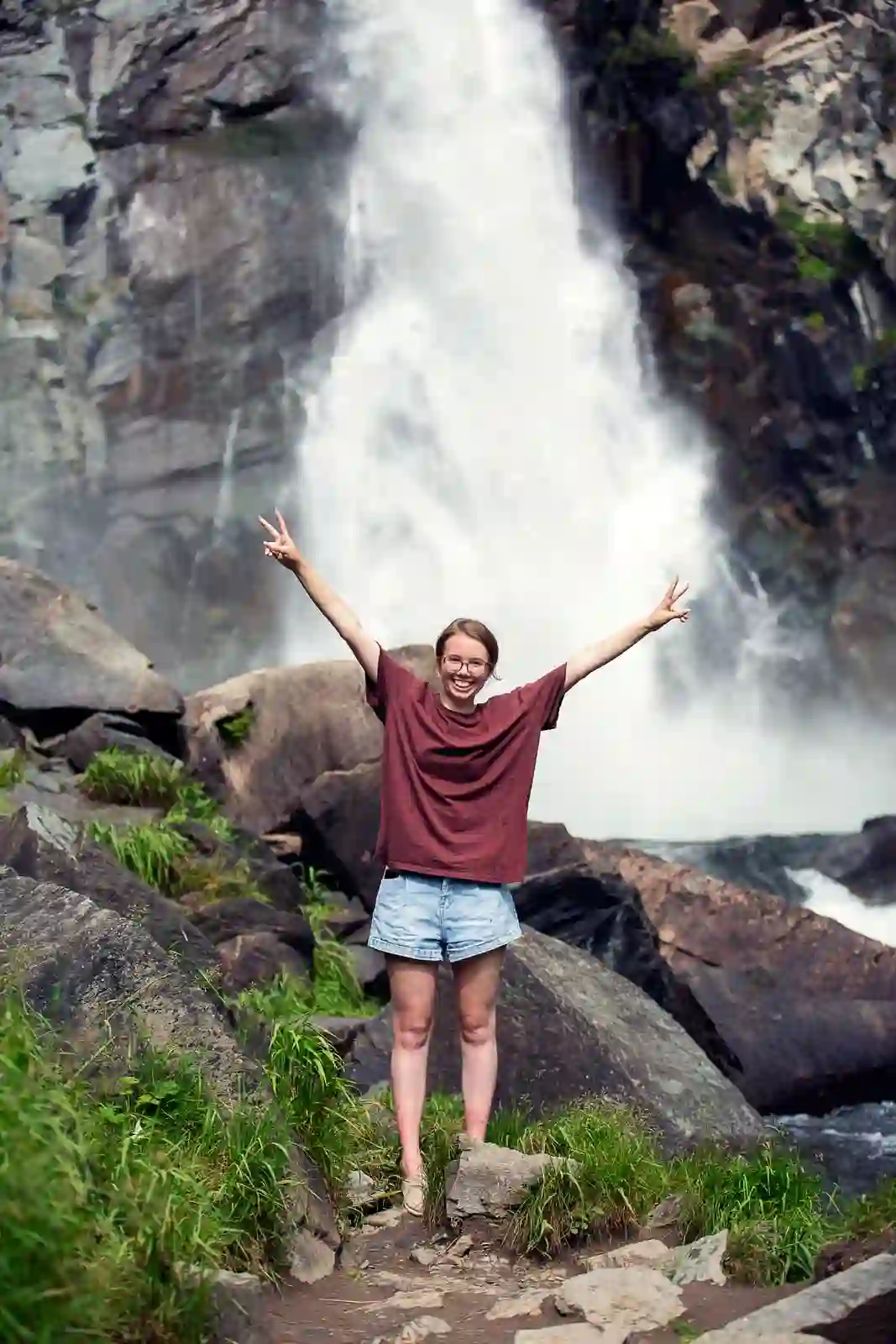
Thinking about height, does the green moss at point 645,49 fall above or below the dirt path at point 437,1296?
above

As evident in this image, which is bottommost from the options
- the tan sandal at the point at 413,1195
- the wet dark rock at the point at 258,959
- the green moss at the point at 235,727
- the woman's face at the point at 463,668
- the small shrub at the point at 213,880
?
the wet dark rock at the point at 258,959

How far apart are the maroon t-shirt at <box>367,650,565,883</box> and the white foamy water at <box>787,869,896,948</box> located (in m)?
8.65

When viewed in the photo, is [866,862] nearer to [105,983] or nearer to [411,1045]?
[411,1045]

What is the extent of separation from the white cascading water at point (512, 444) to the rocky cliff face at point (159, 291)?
2.35 ft

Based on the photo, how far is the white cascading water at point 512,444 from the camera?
1973cm

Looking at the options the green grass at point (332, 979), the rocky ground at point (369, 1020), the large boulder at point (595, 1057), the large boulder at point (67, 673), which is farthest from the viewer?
the large boulder at point (67, 673)

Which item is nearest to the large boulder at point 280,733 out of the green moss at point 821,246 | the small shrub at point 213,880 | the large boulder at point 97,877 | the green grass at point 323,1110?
the small shrub at point 213,880

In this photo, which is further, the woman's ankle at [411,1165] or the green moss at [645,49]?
the green moss at [645,49]

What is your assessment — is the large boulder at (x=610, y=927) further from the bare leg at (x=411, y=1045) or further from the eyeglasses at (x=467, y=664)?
the eyeglasses at (x=467, y=664)

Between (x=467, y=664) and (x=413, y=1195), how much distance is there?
1602mm

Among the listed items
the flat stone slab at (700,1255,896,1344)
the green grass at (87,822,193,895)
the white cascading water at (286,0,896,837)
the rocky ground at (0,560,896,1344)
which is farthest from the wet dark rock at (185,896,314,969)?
the white cascading water at (286,0,896,837)

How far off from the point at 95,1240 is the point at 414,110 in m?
20.4

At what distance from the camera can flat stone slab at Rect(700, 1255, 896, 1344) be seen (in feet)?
10.8

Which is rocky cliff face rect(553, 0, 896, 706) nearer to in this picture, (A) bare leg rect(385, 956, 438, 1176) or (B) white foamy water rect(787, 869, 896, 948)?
(B) white foamy water rect(787, 869, 896, 948)
